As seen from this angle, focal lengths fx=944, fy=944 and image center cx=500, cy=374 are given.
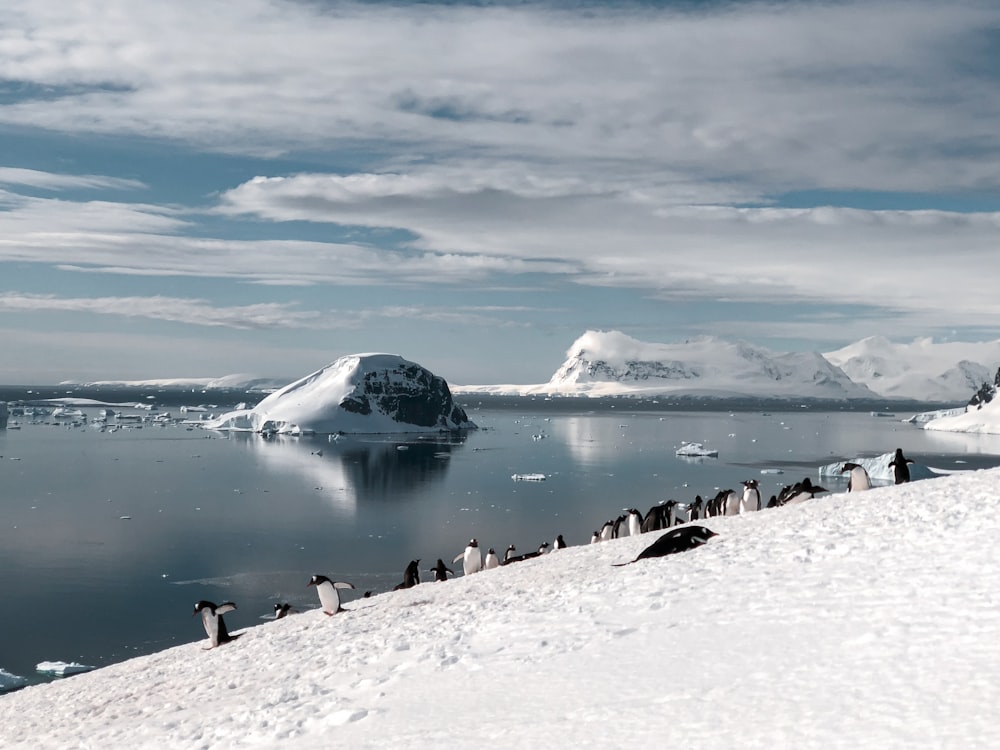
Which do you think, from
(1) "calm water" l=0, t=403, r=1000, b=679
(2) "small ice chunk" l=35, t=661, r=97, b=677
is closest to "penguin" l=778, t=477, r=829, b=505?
(1) "calm water" l=0, t=403, r=1000, b=679

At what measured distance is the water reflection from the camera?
53.7m

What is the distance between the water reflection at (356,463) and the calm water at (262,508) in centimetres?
24

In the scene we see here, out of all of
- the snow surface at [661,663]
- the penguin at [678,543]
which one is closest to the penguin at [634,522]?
the snow surface at [661,663]

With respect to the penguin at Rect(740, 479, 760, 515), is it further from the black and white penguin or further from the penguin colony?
the black and white penguin

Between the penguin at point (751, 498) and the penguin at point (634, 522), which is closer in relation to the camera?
the penguin at point (751, 498)

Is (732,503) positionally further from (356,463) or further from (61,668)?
(356,463)

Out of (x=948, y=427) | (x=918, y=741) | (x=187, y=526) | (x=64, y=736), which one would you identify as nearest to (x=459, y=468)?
(x=187, y=526)

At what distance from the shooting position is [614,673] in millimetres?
7059

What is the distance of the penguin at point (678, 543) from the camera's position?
39.0 feet

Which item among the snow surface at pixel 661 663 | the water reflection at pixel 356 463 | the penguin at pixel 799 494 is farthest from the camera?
the water reflection at pixel 356 463

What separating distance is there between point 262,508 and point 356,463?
2473 centimetres

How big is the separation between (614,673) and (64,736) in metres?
5.99

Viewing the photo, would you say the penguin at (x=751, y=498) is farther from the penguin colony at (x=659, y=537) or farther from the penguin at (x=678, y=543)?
the penguin at (x=678, y=543)

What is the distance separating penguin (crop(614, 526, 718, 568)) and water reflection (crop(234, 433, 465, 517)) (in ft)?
112
